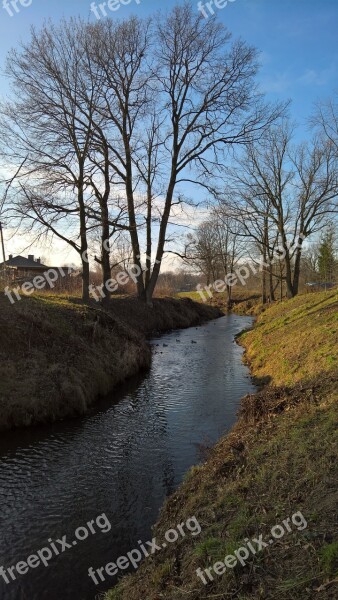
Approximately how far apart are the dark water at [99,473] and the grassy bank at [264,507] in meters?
0.74

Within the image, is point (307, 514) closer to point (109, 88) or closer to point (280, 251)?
point (109, 88)

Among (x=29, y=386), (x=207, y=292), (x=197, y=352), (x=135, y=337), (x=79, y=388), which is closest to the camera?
(x=29, y=386)

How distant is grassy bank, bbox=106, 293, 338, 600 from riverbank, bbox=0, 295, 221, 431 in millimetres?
4897

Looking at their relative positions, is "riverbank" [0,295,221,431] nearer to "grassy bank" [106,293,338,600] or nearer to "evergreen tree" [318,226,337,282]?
"grassy bank" [106,293,338,600]

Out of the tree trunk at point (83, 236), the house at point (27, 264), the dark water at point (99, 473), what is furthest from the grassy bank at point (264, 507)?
the house at point (27, 264)

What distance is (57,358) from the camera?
12.0m

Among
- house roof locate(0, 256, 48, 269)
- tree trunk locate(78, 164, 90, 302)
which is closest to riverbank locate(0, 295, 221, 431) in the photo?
tree trunk locate(78, 164, 90, 302)

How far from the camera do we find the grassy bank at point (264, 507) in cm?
331

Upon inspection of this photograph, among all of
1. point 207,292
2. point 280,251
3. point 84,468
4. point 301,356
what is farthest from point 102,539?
point 207,292

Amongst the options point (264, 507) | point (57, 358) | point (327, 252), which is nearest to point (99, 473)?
point (264, 507)

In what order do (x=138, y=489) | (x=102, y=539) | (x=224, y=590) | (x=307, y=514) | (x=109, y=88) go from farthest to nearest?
(x=109, y=88) → (x=138, y=489) → (x=102, y=539) → (x=307, y=514) → (x=224, y=590)

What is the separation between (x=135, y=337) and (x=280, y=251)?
66.4 feet

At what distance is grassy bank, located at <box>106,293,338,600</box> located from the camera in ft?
10.9

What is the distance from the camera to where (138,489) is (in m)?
6.69
